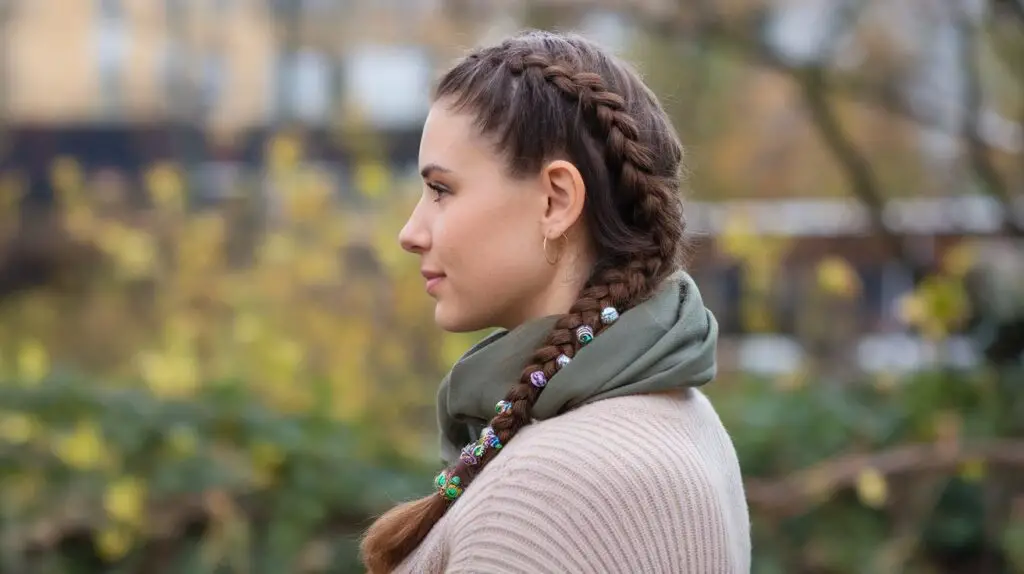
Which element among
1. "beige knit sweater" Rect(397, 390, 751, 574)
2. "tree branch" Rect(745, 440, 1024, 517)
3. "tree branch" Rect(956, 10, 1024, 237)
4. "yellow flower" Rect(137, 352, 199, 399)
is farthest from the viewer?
"tree branch" Rect(956, 10, 1024, 237)

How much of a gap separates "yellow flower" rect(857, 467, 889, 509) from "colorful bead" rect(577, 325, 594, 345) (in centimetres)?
273

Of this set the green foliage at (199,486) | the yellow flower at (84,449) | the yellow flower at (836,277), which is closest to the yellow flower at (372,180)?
the green foliage at (199,486)

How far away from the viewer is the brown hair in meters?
1.52

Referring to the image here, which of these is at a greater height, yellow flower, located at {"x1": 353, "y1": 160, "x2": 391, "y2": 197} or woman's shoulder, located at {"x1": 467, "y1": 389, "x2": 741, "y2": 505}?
woman's shoulder, located at {"x1": 467, "y1": 389, "x2": 741, "y2": 505}

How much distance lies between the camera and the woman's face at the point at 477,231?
5.01ft

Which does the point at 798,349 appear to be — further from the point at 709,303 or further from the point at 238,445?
the point at 238,445

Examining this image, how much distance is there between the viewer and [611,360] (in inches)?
58.9

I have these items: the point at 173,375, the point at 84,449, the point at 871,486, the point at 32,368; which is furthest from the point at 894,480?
the point at 32,368

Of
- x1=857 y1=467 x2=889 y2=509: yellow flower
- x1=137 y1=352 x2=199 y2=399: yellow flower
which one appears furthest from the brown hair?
x1=137 y1=352 x2=199 y2=399: yellow flower

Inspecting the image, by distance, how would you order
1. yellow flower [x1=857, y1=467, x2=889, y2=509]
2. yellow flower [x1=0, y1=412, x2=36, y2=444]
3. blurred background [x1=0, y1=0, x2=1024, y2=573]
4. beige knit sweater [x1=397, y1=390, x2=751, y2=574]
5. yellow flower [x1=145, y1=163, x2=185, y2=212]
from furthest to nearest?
yellow flower [x1=145, y1=163, x2=185, y2=212] < yellow flower [x1=0, y1=412, x2=36, y2=444] < blurred background [x1=0, y1=0, x2=1024, y2=573] < yellow flower [x1=857, y1=467, x2=889, y2=509] < beige knit sweater [x1=397, y1=390, x2=751, y2=574]

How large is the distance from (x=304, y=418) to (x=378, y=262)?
→ 848 millimetres

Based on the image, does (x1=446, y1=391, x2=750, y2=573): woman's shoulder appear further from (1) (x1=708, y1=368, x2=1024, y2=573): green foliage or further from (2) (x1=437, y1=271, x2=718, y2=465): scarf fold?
(1) (x1=708, y1=368, x2=1024, y2=573): green foliage

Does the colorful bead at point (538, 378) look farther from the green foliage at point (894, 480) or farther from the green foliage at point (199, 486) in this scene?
the green foliage at point (199, 486)

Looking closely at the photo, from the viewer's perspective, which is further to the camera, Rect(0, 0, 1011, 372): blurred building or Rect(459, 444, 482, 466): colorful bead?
Rect(0, 0, 1011, 372): blurred building
